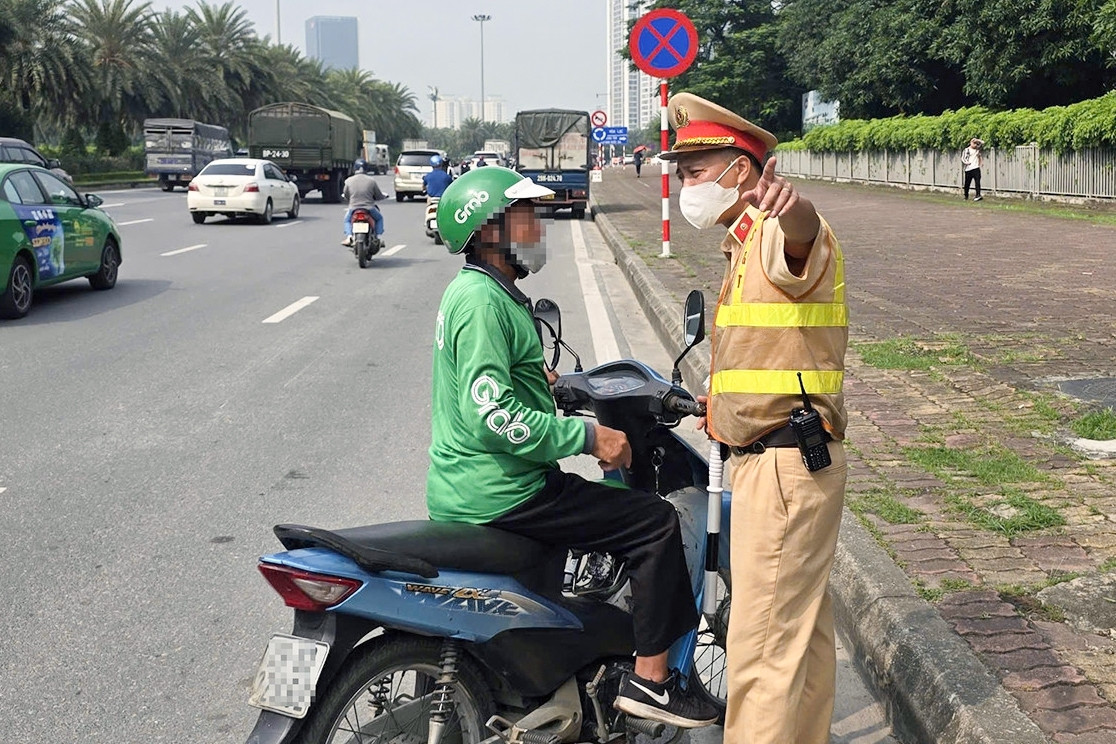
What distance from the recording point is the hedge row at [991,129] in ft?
82.3

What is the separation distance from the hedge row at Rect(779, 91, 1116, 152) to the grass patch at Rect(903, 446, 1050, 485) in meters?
20.8

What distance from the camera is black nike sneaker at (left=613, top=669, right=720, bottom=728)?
3.18 m

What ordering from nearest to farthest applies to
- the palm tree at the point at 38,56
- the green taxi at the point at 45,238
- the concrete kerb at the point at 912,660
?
the concrete kerb at the point at 912,660 < the green taxi at the point at 45,238 < the palm tree at the point at 38,56

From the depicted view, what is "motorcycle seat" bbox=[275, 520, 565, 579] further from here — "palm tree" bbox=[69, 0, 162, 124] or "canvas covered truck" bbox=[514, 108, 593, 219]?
"palm tree" bbox=[69, 0, 162, 124]

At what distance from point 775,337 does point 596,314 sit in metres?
9.83

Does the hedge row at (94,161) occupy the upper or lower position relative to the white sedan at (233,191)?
upper

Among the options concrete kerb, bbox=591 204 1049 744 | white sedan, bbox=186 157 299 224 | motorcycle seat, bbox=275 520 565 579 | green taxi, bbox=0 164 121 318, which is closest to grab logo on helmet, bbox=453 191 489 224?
motorcycle seat, bbox=275 520 565 579

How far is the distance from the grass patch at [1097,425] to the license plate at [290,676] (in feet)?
16.1

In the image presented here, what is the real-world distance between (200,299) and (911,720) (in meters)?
11.4

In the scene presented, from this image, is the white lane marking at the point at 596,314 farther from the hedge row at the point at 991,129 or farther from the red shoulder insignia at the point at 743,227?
the hedge row at the point at 991,129

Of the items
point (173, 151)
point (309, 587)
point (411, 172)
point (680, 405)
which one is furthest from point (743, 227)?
point (173, 151)

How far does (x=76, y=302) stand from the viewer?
13602 mm

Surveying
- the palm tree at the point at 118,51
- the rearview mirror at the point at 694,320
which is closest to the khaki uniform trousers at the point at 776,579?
the rearview mirror at the point at 694,320

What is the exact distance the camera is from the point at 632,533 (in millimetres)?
3170
